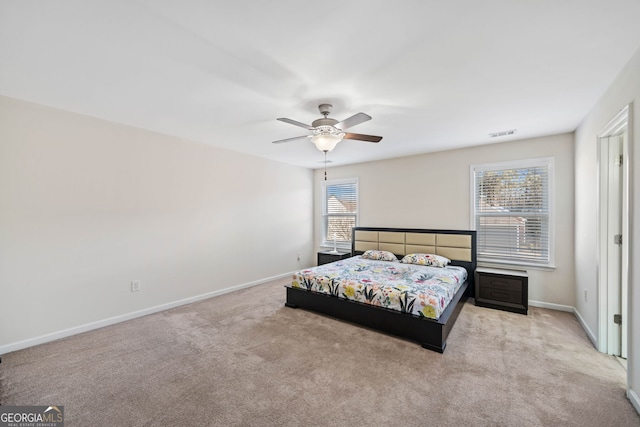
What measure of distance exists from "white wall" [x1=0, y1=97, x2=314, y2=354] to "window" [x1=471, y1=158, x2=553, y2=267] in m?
4.04

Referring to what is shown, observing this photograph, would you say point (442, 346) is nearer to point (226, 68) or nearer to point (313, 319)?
point (313, 319)

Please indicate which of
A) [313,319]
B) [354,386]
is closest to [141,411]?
→ [354,386]

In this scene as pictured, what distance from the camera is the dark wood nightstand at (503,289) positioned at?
3545 millimetres

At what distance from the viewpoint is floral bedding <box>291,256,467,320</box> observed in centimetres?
278

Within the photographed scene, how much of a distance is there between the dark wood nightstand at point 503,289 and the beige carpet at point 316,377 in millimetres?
411

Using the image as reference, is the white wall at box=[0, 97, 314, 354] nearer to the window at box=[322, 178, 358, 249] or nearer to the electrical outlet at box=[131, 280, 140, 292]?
the electrical outlet at box=[131, 280, 140, 292]

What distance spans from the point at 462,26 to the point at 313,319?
3240 millimetres

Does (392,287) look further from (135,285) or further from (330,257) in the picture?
(135,285)

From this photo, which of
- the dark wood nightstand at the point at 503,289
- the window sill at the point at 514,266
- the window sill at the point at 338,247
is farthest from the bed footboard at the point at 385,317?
the window sill at the point at 338,247

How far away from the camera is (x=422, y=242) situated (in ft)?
15.4

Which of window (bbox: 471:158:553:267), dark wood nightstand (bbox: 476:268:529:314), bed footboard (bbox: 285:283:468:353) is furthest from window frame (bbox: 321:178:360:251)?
dark wood nightstand (bbox: 476:268:529:314)

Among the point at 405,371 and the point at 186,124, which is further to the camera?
the point at 186,124

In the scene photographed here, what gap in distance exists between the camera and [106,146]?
3.20 m

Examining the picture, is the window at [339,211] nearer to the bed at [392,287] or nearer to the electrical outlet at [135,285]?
the bed at [392,287]
